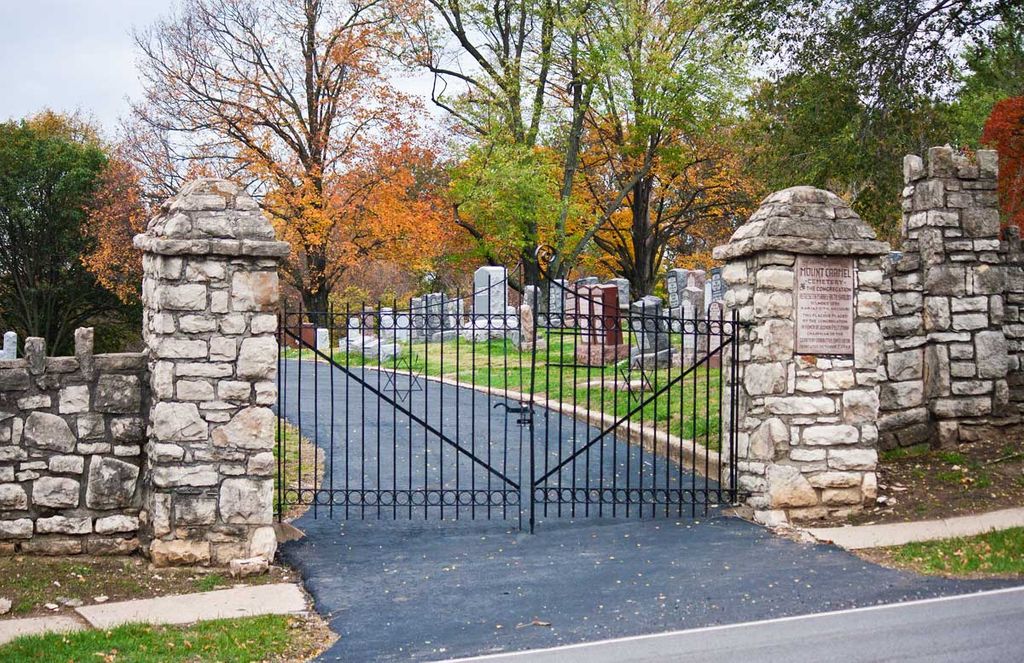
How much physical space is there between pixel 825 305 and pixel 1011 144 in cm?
1649

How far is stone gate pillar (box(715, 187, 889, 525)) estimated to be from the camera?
8.36 metres

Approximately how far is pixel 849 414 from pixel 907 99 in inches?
302

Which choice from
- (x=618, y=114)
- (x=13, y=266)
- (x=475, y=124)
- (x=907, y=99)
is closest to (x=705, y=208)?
(x=618, y=114)

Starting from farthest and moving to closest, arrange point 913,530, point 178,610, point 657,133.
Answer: point 657,133 → point 913,530 → point 178,610

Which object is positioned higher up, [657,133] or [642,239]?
[657,133]

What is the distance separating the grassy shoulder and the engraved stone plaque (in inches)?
69.3

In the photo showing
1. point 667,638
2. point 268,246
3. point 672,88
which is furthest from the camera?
point 672,88

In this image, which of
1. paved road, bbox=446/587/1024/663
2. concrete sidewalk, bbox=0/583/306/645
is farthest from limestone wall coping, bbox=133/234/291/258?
paved road, bbox=446/587/1024/663

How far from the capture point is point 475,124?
104ft

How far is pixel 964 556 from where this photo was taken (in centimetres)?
723

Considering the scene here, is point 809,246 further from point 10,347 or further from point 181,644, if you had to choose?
point 10,347

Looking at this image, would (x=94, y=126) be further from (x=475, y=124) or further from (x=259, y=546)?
(x=259, y=546)

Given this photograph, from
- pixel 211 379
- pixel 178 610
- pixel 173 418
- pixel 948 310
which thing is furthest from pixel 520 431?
pixel 948 310

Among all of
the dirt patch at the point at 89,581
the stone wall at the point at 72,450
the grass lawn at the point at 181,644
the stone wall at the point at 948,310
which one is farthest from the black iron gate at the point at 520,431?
the stone wall at the point at 948,310
